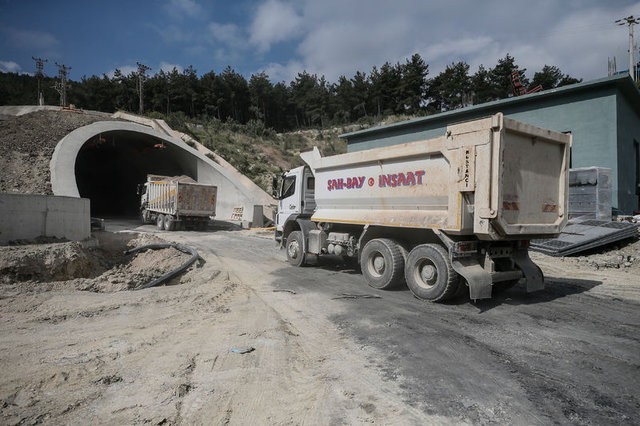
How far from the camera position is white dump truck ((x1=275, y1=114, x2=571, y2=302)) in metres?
6.05

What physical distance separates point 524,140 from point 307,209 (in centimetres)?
592

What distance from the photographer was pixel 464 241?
6352 mm

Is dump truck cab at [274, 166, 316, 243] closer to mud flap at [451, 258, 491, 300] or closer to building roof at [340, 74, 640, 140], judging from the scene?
mud flap at [451, 258, 491, 300]

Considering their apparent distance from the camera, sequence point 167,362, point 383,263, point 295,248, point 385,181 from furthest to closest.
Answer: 1. point 295,248
2. point 385,181
3. point 383,263
4. point 167,362

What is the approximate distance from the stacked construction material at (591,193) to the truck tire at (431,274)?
31.6 feet

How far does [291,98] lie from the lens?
77.1 meters

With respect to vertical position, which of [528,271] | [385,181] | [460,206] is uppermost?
[385,181]

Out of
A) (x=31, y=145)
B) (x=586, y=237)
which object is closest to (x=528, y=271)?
(x=586, y=237)

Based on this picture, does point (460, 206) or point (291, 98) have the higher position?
point (291, 98)

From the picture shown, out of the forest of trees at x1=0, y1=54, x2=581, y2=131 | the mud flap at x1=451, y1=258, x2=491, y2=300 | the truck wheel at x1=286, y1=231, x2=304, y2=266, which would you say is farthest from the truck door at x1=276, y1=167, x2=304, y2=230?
the forest of trees at x1=0, y1=54, x2=581, y2=131

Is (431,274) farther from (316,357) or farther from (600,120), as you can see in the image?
(600,120)

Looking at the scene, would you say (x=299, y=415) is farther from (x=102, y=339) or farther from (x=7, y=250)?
(x=7, y=250)

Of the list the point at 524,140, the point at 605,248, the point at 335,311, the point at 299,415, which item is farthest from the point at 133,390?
the point at 605,248

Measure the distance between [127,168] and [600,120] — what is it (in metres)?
37.4
